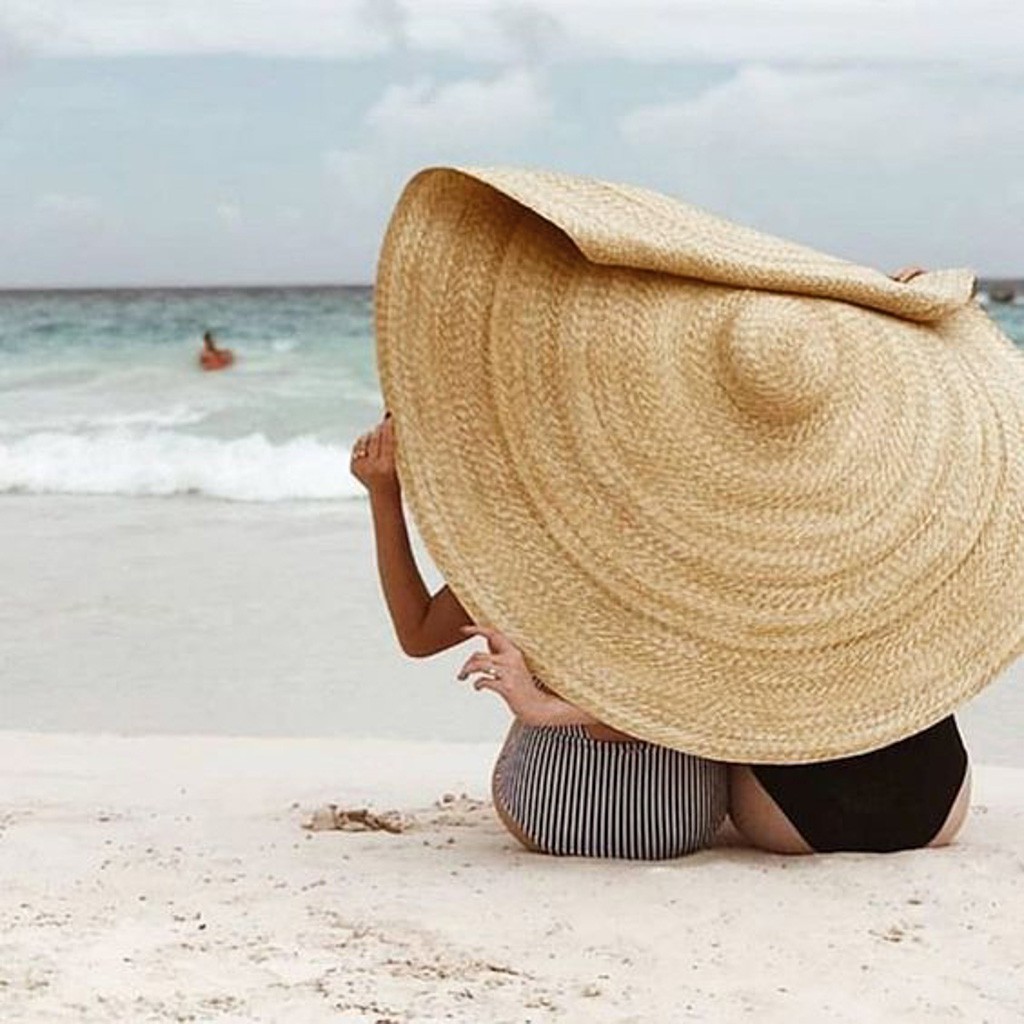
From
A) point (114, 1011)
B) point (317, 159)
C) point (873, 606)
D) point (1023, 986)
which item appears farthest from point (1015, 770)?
point (317, 159)

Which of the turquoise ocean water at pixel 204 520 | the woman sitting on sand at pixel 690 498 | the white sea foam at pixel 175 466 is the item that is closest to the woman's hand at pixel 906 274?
the woman sitting on sand at pixel 690 498

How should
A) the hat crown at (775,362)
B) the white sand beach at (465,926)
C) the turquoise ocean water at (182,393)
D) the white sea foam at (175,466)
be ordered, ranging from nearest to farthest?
the white sand beach at (465,926), the hat crown at (775,362), the white sea foam at (175,466), the turquoise ocean water at (182,393)

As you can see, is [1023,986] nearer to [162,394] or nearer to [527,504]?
[527,504]

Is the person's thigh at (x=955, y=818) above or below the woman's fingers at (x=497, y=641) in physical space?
below

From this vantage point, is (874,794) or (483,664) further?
(874,794)

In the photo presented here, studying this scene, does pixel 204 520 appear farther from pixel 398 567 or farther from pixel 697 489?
pixel 697 489

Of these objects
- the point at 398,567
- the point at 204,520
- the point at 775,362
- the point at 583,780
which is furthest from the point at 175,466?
the point at 775,362

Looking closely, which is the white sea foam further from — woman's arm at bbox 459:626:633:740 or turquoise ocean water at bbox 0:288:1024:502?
woman's arm at bbox 459:626:633:740

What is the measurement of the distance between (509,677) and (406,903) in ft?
1.06

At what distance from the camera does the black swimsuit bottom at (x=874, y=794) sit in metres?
2.90

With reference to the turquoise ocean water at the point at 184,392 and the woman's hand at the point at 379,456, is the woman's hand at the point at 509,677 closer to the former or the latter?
Answer: the woman's hand at the point at 379,456

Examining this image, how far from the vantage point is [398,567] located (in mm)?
3014

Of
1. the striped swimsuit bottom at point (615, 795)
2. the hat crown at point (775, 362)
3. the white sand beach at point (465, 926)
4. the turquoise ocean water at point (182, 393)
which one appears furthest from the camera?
the turquoise ocean water at point (182, 393)

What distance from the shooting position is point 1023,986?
2418 mm
